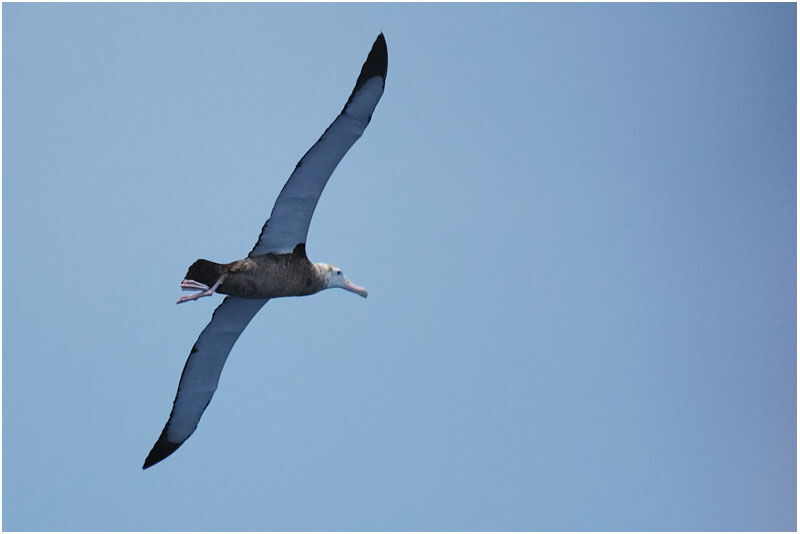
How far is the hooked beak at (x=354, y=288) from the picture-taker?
12.1 meters

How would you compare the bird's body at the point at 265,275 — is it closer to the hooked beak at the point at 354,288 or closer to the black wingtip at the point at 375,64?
the hooked beak at the point at 354,288

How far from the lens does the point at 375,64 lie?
34.3 feet

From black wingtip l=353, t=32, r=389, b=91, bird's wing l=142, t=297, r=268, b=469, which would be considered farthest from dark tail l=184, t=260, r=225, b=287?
black wingtip l=353, t=32, r=389, b=91

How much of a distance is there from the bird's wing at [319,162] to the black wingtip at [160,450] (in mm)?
3372

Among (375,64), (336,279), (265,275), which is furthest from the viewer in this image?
(336,279)

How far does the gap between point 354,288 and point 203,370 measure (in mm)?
2210

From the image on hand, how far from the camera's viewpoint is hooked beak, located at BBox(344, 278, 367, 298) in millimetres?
12078

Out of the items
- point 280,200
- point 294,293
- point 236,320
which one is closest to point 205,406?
point 236,320

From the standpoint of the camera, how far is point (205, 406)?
13.3 metres

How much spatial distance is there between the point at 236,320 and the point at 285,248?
150cm

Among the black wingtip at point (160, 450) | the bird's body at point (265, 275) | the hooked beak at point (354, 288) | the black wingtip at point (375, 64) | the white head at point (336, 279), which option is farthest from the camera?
the black wingtip at point (160, 450)

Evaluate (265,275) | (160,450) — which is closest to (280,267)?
(265,275)

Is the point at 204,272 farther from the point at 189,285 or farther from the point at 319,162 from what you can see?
the point at 319,162

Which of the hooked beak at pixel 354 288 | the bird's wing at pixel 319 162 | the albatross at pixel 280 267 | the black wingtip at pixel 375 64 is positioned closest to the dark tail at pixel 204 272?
the albatross at pixel 280 267
